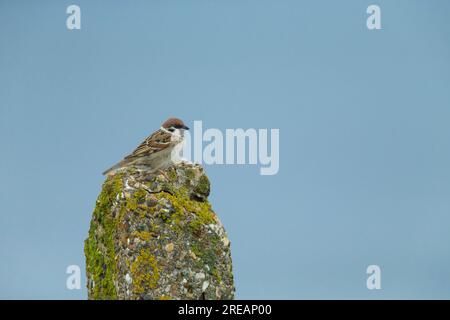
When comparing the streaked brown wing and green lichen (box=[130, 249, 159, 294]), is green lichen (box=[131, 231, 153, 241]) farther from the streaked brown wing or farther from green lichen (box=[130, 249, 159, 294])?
the streaked brown wing

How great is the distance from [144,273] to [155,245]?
378 millimetres

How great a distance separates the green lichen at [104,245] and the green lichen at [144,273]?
53cm

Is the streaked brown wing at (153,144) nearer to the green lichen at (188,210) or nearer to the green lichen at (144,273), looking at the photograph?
the green lichen at (188,210)

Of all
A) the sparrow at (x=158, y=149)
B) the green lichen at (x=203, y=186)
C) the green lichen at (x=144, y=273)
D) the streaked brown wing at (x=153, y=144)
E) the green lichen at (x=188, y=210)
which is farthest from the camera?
the streaked brown wing at (x=153, y=144)

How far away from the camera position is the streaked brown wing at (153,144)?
12.8 m

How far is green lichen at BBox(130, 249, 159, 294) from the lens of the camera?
967cm

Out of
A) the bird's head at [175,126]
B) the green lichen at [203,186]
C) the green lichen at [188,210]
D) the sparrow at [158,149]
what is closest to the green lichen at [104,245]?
the green lichen at [188,210]

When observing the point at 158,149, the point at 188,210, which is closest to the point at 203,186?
the point at 188,210

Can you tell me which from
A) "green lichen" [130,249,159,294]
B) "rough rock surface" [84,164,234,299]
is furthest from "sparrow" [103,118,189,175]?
"green lichen" [130,249,159,294]

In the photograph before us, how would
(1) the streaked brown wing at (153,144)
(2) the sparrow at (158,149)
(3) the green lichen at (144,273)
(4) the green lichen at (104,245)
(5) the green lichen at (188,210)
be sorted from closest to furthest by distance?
(3) the green lichen at (144,273) < (5) the green lichen at (188,210) < (4) the green lichen at (104,245) < (2) the sparrow at (158,149) < (1) the streaked brown wing at (153,144)
